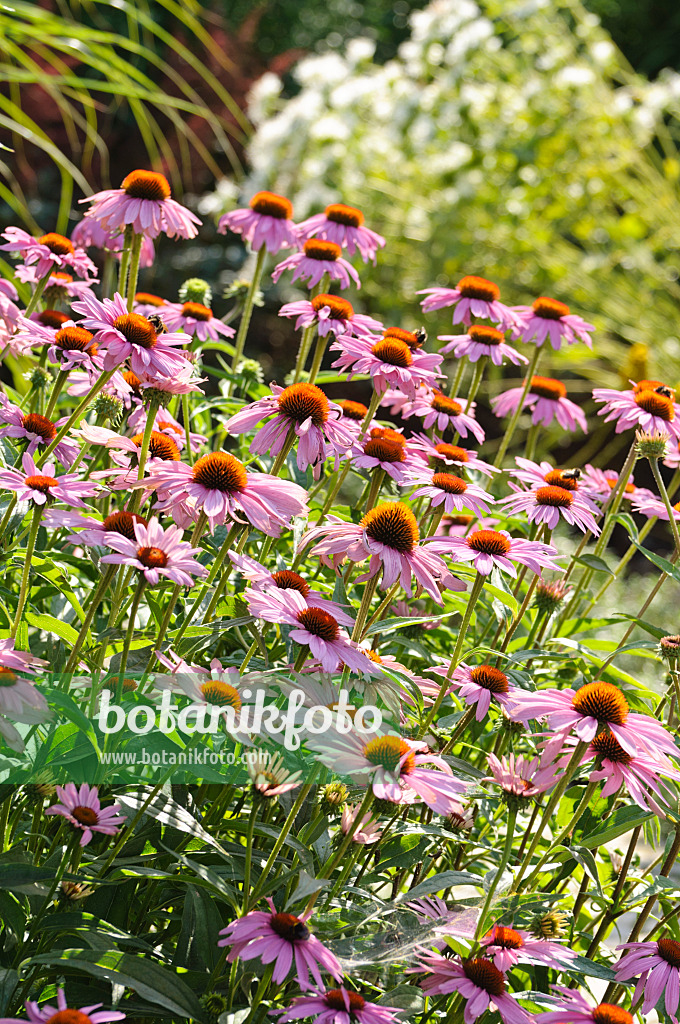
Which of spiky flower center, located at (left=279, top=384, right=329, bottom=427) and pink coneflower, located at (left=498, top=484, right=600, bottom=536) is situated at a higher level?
spiky flower center, located at (left=279, top=384, right=329, bottom=427)

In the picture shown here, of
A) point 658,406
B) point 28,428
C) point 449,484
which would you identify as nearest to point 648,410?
point 658,406

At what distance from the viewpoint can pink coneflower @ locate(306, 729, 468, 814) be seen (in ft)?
2.55

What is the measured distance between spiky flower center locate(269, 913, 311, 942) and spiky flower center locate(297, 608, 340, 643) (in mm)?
231

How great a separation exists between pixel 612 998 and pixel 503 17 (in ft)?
17.3

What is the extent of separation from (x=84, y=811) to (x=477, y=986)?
0.37 meters

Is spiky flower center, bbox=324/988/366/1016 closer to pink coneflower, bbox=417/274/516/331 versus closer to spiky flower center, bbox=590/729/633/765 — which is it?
spiky flower center, bbox=590/729/633/765

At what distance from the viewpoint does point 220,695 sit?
83cm

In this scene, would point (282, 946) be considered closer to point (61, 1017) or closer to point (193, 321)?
point (61, 1017)

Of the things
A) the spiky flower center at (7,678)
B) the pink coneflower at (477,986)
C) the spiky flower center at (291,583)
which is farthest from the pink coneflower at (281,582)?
the pink coneflower at (477,986)

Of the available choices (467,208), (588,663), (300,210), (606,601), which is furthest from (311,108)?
(588,663)

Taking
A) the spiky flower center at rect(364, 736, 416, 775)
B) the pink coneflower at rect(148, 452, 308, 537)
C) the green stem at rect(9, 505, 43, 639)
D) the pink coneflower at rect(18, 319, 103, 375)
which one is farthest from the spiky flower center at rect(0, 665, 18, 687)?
the pink coneflower at rect(18, 319, 103, 375)

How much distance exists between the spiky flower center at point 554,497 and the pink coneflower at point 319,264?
1.52 feet

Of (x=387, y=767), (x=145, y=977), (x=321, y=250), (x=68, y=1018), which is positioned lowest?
(x=145, y=977)

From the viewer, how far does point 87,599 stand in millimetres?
1140
